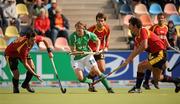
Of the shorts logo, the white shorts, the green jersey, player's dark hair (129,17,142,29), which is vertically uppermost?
player's dark hair (129,17,142,29)

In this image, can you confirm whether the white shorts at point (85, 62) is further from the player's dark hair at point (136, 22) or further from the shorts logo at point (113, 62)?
the shorts logo at point (113, 62)

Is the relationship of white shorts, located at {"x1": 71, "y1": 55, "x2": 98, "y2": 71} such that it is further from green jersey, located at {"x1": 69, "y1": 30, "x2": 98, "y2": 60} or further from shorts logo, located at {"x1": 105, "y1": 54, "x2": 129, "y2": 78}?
shorts logo, located at {"x1": 105, "y1": 54, "x2": 129, "y2": 78}

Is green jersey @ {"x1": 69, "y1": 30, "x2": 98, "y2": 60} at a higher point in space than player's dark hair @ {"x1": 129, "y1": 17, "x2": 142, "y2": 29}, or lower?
lower

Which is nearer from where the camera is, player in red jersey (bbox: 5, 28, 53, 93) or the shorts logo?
player in red jersey (bbox: 5, 28, 53, 93)

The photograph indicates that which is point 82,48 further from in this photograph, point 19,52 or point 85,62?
point 19,52

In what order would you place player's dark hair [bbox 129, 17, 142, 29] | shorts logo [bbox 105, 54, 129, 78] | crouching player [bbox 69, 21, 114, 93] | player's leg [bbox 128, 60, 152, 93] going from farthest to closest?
shorts logo [bbox 105, 54, 129, 78] → crouching player [bbox 69, 21, 114, 93] → player's leg [bbox 128, 60, 152, 93] → player's dark hair [bbox 129, 17, 142, 29]

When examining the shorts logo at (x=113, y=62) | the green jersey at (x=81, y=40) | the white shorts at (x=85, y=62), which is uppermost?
the green jersey at (x=81, y=40)

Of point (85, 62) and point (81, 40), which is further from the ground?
point (81, 40)

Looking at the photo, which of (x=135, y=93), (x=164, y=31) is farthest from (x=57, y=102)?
(x=164, y=31)

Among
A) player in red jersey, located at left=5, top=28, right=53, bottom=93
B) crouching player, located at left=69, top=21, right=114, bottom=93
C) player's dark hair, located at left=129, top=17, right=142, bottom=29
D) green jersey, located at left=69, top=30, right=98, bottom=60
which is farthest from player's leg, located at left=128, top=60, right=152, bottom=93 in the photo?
player in red jersey, located at left=5, top=28, right=53, bottom=93

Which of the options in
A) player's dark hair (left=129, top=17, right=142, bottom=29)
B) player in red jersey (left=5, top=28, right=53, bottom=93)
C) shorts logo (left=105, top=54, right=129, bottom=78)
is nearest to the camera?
player's dark hair (left=129, top=17, right=142, bottom=29)

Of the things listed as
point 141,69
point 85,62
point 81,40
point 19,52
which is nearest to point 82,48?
point 81,40

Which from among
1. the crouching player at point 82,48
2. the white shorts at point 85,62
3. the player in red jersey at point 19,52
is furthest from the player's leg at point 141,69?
the player in red jersey at point 19,52

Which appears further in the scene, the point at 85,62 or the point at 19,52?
the point at 85,62
